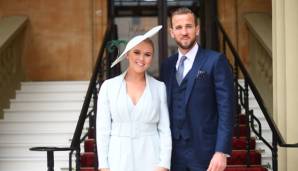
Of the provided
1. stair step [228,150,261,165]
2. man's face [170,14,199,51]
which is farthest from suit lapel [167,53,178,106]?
stair step [228,150,261,165]

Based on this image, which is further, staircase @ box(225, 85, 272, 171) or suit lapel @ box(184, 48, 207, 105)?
staircase @ box(225, 85, 272, 171)

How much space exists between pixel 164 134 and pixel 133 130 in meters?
0.17

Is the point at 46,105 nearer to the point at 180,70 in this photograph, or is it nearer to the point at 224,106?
the point at 180,70

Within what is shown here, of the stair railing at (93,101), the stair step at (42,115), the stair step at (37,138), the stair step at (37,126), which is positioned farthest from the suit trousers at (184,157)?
the stair step at (42,115)

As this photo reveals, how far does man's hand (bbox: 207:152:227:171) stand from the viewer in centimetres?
298

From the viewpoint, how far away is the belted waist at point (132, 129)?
2986mm

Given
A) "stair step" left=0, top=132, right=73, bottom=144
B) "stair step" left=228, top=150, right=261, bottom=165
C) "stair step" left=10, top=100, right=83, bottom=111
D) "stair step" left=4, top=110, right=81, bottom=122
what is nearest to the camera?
"stair step" left=228, top=150, right=261, bottom=165

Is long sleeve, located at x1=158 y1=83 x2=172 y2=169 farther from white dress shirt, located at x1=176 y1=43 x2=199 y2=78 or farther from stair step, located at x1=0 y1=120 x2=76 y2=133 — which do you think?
stair step, located at x1=0 y1=120 x2=76 y2=133

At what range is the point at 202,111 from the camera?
307 centimetres

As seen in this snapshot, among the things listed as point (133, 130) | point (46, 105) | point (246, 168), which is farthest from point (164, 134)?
point (46, 105)

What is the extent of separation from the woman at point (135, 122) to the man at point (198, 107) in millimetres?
117

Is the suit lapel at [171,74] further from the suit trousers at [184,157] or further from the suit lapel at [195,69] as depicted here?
the suit trousers at [184,157]

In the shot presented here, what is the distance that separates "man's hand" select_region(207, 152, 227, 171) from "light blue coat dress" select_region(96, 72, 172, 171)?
0.23 metres

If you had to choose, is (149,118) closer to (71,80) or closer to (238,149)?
(238,149)
